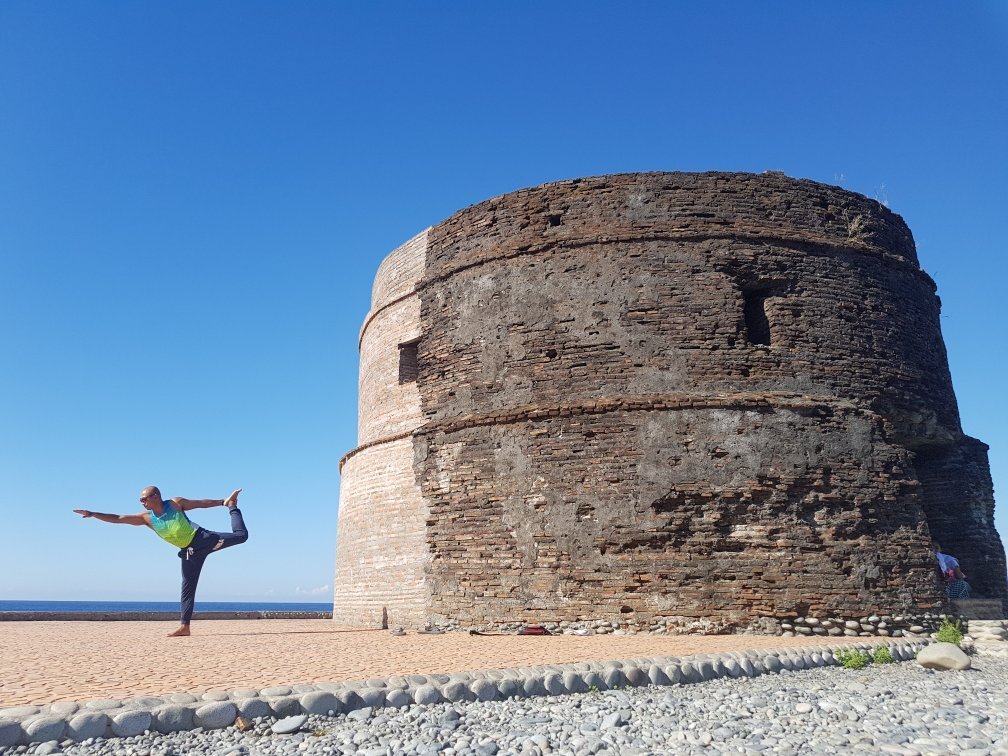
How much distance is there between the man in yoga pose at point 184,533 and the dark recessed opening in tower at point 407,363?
3.59 meters

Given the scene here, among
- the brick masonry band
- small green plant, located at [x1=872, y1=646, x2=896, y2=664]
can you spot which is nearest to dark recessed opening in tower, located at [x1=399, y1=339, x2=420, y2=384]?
small green plant, located at [x1=872, y1=646, x2=896, y2=664]

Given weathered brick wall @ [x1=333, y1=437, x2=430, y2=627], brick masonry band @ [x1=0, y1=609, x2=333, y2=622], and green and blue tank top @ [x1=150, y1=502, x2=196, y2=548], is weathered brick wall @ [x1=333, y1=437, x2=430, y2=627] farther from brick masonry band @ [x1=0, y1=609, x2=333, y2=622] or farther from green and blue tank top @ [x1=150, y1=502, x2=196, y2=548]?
brick masonry band @ [x1=0, y1=609, x2=333, y2=622]

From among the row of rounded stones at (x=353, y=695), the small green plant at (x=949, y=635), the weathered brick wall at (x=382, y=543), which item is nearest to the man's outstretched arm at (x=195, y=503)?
the weathered brick wall at (x=382, y=543)

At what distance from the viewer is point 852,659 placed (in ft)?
21.7

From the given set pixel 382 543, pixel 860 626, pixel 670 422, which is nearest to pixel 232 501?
pixel 382 543

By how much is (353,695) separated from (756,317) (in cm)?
776

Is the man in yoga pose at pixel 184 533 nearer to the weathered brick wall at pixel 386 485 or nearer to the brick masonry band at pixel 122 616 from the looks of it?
the weathered brick wall at pixel 386 485

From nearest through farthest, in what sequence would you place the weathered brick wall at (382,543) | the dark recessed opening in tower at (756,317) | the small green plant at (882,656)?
the small green plant at (882,656)
the dark recessed opening in tower at (756,317)
the weathered brick wall at (382,543)

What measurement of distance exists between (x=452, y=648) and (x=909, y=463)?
20.8ft

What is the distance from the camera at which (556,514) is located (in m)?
9.22

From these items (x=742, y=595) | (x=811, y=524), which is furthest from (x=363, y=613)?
(x=811, y=524)

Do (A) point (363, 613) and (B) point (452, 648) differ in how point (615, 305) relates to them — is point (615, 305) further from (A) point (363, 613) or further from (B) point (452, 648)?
(A) point (363, 613)

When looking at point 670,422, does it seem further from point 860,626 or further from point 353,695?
point 353,695

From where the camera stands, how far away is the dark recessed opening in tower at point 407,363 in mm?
11867
